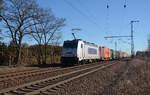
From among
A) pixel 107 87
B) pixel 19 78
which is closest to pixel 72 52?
pixel 19 78

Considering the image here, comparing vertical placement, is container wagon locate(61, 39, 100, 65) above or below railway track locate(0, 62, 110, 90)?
above

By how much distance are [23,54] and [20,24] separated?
6804 mm

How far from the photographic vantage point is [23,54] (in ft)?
99.9

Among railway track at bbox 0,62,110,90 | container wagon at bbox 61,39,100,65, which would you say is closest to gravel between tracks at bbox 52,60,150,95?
railway track at bbox 0,62,110,90

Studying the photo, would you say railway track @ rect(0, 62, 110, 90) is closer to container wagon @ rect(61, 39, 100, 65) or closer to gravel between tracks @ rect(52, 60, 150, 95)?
gravel between tracks @ rect(52, 60, 150, 95)

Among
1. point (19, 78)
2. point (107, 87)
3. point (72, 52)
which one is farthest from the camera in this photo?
point (72, 52)

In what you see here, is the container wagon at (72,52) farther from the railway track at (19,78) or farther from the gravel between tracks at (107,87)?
the gravel between tracks at (107,87)

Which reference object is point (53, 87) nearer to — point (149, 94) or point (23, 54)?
point (149, 94)

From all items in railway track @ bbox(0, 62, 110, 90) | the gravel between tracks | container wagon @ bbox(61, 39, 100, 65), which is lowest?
the gravel between tracks

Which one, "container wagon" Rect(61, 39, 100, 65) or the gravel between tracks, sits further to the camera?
"container wagon" Rect(61, 39, 100, 65)

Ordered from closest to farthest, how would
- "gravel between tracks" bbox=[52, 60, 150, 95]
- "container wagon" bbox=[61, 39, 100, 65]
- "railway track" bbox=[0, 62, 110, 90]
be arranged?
"gravel between tracks" bbox=[52, 60, 150, 95] → "railway track" bbox=[0, 62, 110, 90] → "container wagon" bbox=[61, 39, 100, 65]

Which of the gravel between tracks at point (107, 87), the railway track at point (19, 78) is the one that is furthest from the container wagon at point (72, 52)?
the gravel between tracks at point (107, 87)

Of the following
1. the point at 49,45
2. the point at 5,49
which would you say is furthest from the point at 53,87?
the point at 49,45

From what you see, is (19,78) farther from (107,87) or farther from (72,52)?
(72,52)
